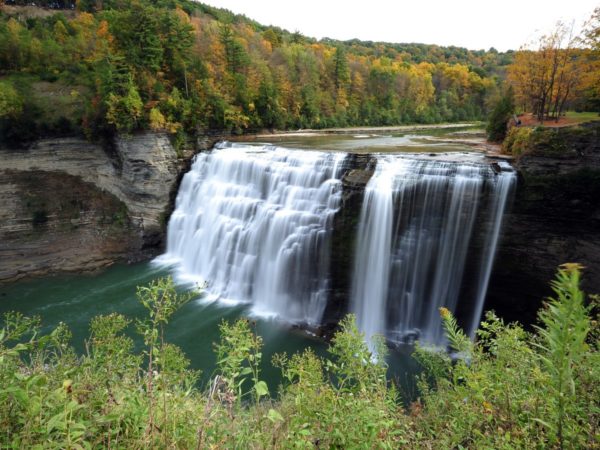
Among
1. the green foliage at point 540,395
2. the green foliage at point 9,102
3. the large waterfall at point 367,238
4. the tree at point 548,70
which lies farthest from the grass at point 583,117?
the green foliage at point 9,102

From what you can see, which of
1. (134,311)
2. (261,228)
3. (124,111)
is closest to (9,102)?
(124,111)

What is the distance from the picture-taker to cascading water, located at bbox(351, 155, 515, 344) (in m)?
12.1

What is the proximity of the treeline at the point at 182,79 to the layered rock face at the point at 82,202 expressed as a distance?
4.51 feet

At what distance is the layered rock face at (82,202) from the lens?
19.1 m

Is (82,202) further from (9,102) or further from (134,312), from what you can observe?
(134,312)

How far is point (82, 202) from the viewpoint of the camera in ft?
66.8

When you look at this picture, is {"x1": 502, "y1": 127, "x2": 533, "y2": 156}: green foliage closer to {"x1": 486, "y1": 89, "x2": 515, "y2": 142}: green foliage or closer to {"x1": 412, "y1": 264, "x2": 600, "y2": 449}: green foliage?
{"x1": 486, "y1": 89, "x2": 515, "y2": 142}: green foliage

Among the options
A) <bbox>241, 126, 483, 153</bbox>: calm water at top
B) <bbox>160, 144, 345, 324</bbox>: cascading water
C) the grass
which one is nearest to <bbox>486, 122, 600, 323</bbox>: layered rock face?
the grass

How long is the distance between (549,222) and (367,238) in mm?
6137

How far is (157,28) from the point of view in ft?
75.6

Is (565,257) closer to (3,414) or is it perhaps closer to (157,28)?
(3,414)

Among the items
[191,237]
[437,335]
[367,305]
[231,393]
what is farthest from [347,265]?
[231,393]

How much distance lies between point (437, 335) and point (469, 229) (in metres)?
4.19

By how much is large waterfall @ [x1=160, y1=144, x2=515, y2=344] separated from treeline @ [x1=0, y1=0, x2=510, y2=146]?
737 cm
